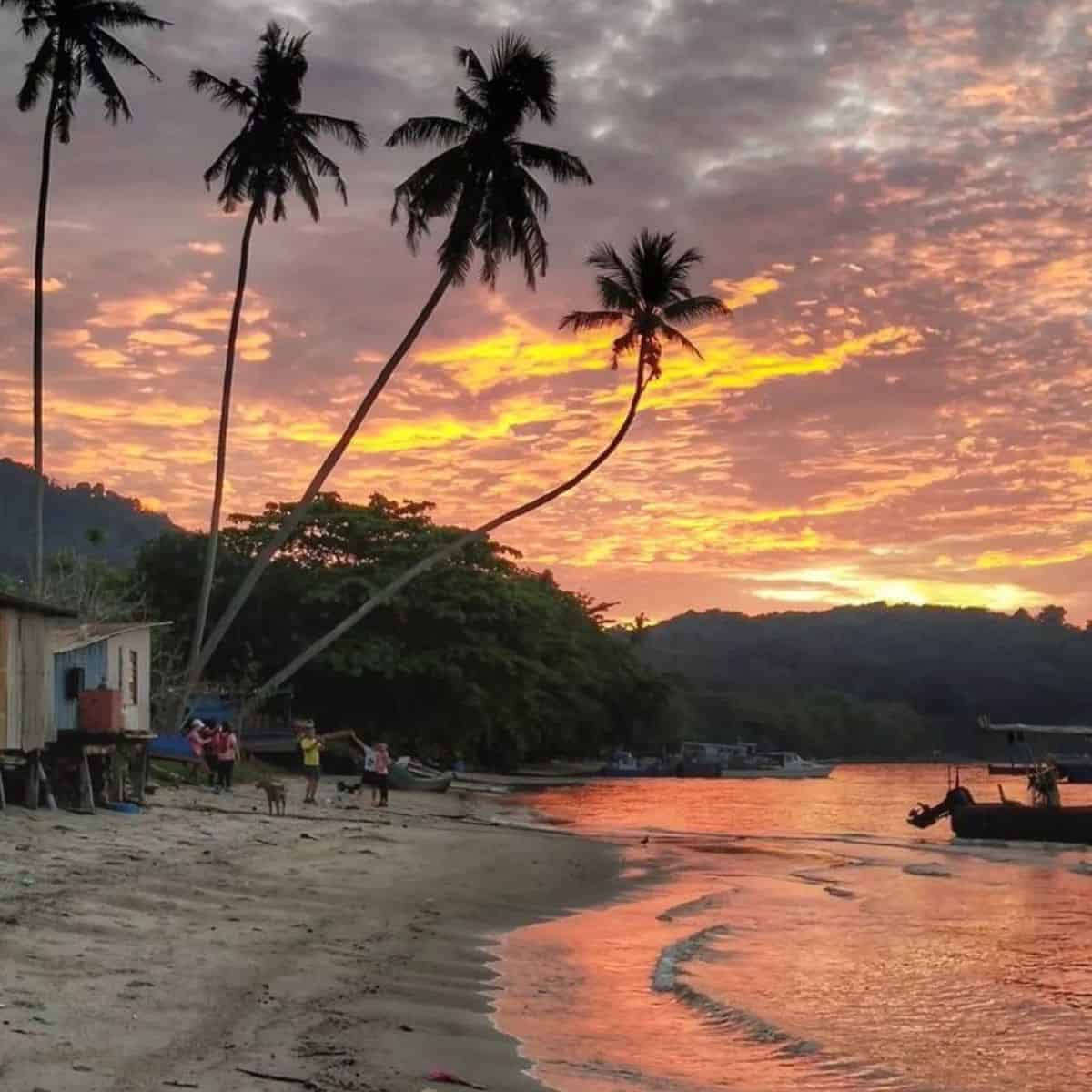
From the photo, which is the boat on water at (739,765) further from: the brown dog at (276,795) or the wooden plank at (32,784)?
the wooden plank at (32,784)

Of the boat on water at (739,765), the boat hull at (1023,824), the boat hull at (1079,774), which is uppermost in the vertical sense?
the boat hull at (1023,824)

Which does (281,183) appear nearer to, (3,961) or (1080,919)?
(1080,919)

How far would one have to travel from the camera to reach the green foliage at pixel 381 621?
54219 millimetres

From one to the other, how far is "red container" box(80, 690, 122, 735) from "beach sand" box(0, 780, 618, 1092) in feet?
5.58

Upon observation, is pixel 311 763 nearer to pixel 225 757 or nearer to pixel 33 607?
pixel 225 757

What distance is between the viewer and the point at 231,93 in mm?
37562

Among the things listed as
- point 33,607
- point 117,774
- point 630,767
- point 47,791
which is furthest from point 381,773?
point 630,767

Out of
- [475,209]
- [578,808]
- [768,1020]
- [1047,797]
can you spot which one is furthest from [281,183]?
[768,1020]

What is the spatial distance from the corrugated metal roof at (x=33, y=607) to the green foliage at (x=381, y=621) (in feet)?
98.5

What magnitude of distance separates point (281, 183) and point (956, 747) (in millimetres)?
141623

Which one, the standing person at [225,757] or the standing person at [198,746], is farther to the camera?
the standing person at [198,746]

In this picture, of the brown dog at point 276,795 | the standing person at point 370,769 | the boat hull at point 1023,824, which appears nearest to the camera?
the brown dog at point 276,795

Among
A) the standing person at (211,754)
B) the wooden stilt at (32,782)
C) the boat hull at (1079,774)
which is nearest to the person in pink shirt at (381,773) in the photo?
the standing person at (211,754)

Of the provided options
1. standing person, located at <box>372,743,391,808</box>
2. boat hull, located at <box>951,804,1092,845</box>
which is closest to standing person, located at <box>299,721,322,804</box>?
standing person, located at <box>372,743,391,808</box>
